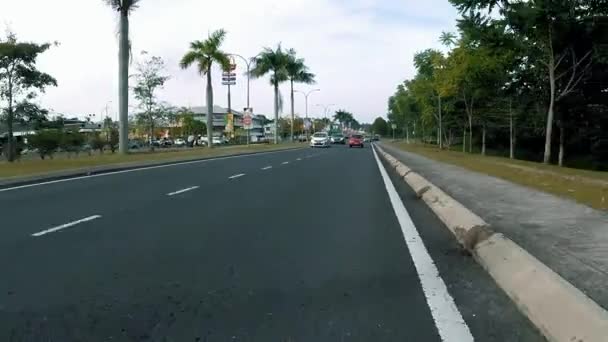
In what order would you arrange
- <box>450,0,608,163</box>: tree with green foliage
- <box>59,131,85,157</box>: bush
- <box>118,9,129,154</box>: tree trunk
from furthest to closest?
<box>59,131,85,157</box>: bush → <box>118,9,129,154</box>: tree trunk → <box>450,0,608,163</box>: tree with green foliage

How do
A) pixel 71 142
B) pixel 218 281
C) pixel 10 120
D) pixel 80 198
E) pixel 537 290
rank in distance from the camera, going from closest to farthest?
pixel 537 290 → pixel 218 281 → pixel 80 198 → pixel 10 120 → pixel 71 142

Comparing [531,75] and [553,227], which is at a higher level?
[531,75]

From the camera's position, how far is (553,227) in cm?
875

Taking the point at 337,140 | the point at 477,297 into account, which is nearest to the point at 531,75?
the point at 477,297

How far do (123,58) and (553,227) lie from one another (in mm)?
28979

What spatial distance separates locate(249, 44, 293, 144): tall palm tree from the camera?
76062 mm

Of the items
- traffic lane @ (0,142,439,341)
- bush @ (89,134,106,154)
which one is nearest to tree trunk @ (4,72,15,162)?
bush @ (89,134,106,154)

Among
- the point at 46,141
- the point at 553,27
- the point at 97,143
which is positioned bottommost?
the point at 97,143

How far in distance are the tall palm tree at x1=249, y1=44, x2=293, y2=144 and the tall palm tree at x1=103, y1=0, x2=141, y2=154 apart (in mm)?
40841

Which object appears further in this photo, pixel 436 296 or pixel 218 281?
pixel 218 281

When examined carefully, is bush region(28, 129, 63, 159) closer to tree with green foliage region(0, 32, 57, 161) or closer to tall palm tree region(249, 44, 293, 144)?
tree with green foliage region(0, 32, 57, 161)

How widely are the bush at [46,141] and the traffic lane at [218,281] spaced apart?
1319 inches

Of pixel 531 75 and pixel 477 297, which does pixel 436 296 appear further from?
pixel 531 75

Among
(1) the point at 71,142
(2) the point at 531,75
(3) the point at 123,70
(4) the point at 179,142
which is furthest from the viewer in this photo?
(4) the point at 179,142
